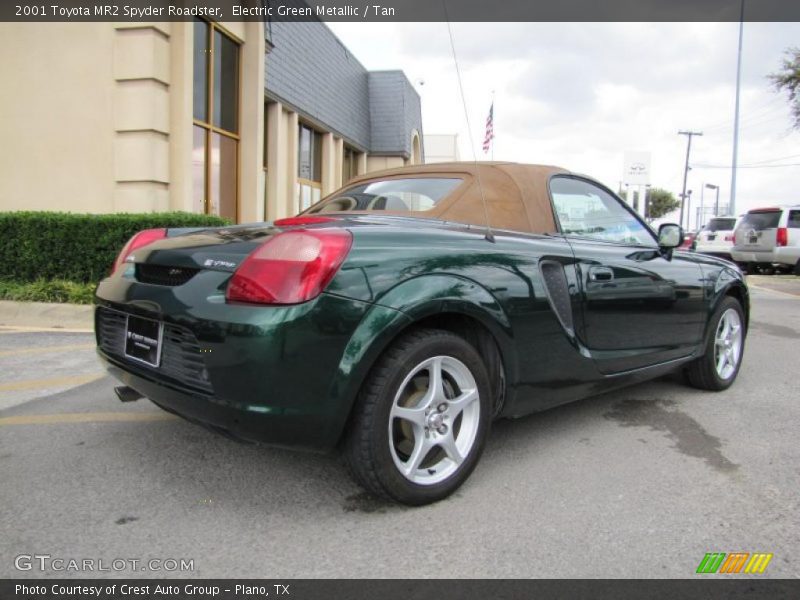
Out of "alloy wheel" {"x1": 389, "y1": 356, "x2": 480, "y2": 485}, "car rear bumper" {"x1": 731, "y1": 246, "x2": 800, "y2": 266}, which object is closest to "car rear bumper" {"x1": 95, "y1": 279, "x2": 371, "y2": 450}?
"alloy wheel" {"x1": 389, "y1": 356, "x2": 480, "y2": 485}

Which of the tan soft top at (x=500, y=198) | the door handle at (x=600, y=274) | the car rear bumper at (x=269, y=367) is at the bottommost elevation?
the car rear bumper at (x=269, y=367)

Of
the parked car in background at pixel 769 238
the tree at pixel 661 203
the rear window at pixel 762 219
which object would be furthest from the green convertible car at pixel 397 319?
the tree at pixel 661 203

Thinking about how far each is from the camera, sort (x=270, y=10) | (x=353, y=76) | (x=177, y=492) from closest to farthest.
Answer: (x=177, y=492)
(x=270, y=10)
(x=353, y=76)

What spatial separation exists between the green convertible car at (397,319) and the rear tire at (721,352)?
84 centimetres

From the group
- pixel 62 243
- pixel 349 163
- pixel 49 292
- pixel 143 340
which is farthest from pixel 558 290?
pixel 349 163

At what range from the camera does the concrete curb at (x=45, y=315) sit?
21.9 feet

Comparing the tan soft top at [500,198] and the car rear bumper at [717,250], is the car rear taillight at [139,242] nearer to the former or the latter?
the tan soft top at [500,198]

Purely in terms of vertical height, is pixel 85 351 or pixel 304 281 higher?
pixel 304 281

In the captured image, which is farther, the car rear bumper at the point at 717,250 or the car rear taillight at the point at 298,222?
the car rear bumper at the point at 717,250

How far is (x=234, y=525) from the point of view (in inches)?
90.6

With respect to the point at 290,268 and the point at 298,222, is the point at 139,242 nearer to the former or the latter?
the point at 298,222
